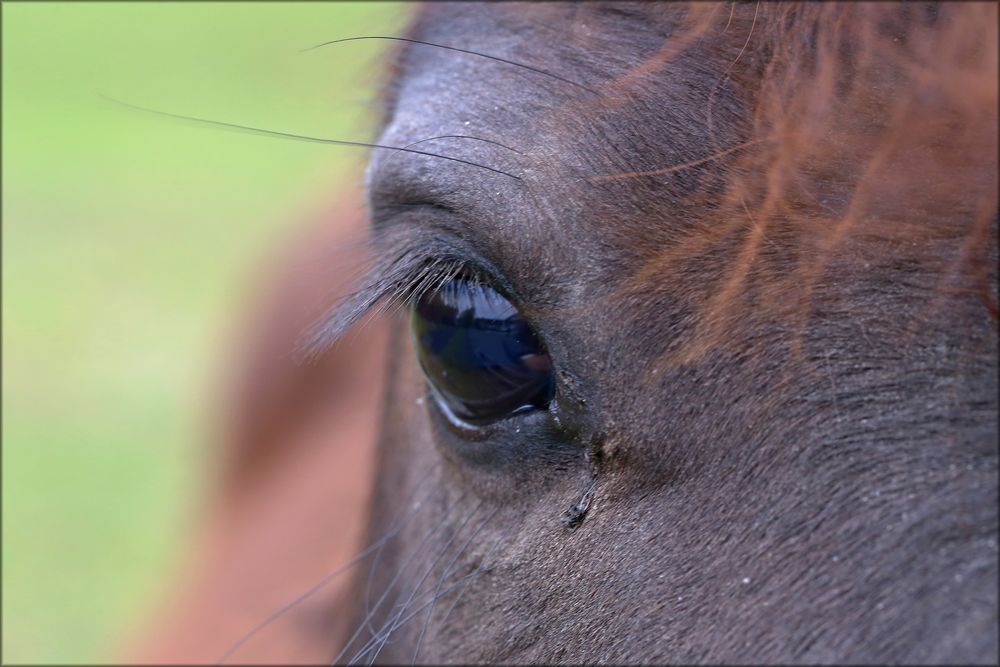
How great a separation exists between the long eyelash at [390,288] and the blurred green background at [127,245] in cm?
76

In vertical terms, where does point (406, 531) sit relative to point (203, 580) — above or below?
above

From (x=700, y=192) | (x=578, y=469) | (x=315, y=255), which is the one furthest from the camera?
(x=315, y=255)

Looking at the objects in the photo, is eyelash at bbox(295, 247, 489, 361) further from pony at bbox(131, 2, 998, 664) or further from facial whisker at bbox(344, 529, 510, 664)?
facial whisker at bbox(344, 529, 510, 664)

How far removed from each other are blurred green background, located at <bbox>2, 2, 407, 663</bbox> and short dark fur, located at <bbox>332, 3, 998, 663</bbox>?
892 mm

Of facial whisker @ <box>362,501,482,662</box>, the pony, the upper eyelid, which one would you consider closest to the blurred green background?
the upper eyelid

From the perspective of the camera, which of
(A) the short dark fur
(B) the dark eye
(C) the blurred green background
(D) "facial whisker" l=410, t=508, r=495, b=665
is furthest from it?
(C) the blurred green background

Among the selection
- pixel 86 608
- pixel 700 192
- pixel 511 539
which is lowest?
pixel 86 608

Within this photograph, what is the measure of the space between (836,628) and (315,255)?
2603 millimetres

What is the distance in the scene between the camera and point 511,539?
144 cm

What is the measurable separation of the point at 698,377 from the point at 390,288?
0.49 m

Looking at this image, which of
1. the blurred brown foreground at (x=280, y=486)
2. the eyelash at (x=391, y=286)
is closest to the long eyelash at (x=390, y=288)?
the eyelash at (x=391, y=286)

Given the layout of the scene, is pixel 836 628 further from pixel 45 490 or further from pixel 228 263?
pixel 228 263

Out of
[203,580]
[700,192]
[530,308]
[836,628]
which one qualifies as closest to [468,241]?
[530,308]

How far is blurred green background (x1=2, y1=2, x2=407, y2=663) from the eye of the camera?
4.87 meters
